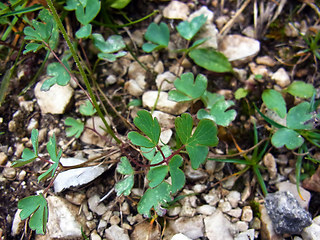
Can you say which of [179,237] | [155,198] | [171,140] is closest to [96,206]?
[155,198]

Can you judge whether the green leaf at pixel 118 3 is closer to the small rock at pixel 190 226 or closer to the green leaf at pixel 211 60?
the green leaf at pixel 211 60

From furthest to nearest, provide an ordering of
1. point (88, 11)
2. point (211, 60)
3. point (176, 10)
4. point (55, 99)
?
1. point (176, 10)
2. point (211, 60)
3. point (55, 99)
4. point (88, 11)

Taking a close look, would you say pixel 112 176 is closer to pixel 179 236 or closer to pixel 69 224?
pixel 69 224

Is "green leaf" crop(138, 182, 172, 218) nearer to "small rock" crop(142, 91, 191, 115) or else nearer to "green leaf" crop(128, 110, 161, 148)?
"green leaf" crop(128, 110, 161, 148)

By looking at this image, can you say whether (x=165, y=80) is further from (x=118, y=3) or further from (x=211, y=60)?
(x=118, y=3)

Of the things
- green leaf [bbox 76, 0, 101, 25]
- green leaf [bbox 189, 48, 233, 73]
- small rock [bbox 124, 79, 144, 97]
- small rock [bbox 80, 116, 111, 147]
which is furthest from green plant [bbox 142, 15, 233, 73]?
small rock [bbox 80, 116, 111, 147]

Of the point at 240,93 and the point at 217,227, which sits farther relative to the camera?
the point at 240,93
